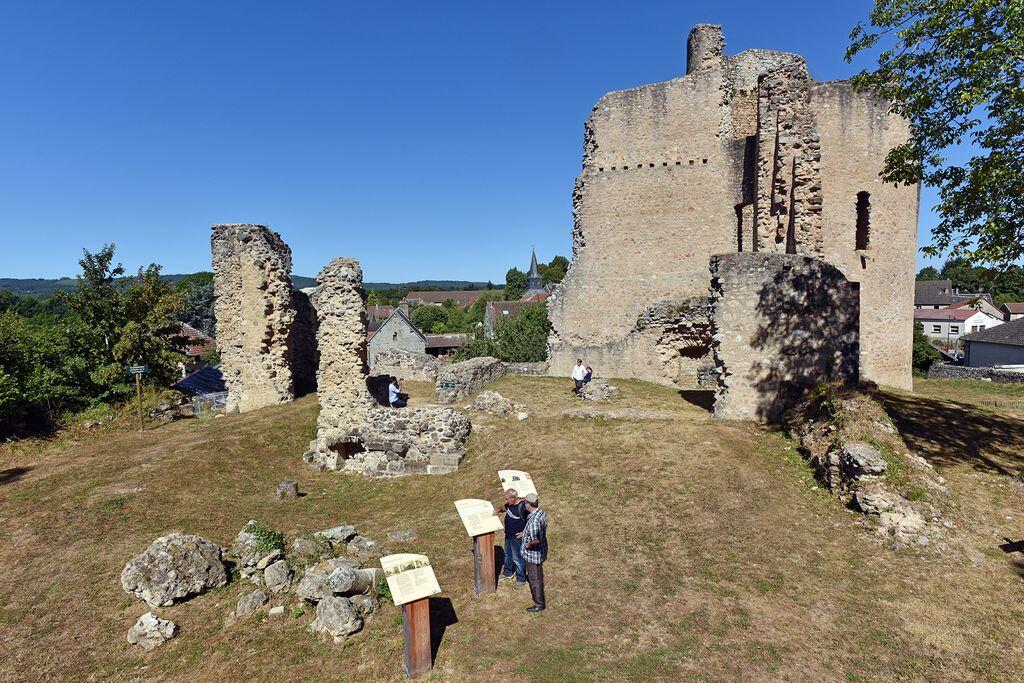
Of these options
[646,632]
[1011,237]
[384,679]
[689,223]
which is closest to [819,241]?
[689,223]

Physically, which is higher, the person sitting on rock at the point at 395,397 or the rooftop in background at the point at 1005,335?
the rooftop in background at the point at 1005,335

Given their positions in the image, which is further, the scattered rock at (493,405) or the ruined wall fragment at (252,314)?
the ruined wall fragment at (252,314)

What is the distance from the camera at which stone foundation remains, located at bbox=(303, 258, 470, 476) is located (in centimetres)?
1141

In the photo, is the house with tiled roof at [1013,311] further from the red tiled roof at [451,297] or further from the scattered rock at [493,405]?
the red tiled roof at [451,297]

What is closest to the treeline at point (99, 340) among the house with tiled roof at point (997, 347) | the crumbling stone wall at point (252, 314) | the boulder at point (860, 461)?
the crumbling stone wall at point (252, 314)

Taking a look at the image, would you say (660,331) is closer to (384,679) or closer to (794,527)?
(794,527)

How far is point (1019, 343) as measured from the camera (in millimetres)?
35625

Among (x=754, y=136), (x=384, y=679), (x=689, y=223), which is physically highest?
(x=754, y=136)

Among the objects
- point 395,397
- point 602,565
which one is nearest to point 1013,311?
point 395,397

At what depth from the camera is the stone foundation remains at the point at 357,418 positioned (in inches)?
449

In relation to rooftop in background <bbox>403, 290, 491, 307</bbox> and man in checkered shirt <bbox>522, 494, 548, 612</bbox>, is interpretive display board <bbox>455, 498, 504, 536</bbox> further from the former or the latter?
rooftop in background <bbox>403, 290, 491, 307</bbox>

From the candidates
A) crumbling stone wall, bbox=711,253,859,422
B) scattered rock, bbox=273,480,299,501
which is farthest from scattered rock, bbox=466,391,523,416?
crumbling stone wall, bbox=711,253,859,422

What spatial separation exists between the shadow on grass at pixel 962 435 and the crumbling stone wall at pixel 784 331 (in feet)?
6.00

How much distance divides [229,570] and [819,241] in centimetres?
1741
